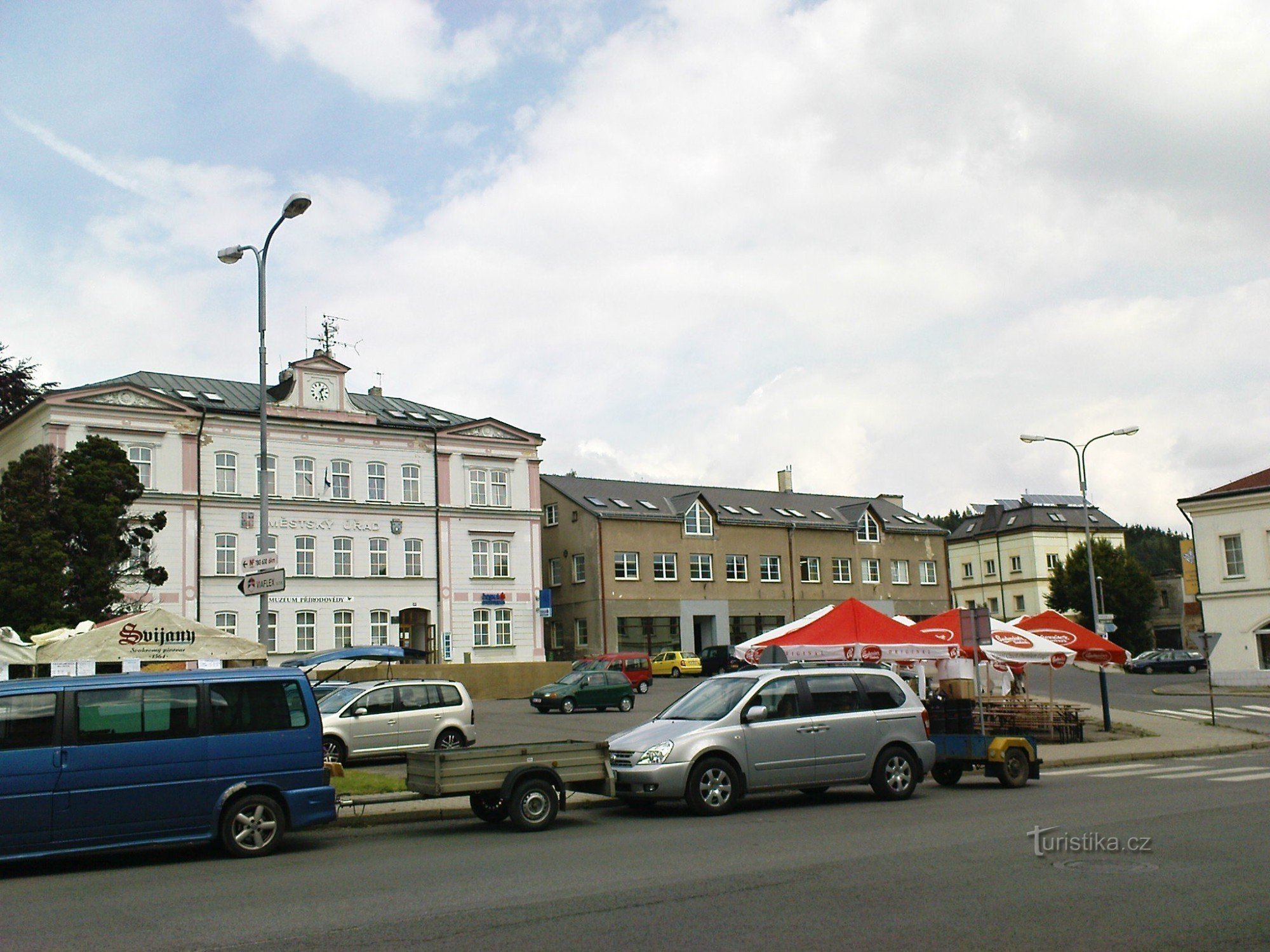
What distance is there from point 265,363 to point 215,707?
8.63 meters

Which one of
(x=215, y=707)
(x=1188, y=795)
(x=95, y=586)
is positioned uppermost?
(x=95, y=586)

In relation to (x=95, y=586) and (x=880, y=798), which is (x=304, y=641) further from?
(x=880, y=798)

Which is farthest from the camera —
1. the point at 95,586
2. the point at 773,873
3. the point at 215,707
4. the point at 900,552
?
the point at 900,552

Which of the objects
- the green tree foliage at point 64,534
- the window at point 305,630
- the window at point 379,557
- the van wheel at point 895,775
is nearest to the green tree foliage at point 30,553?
the green tree foliage at point 64,534

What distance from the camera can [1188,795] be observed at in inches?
604

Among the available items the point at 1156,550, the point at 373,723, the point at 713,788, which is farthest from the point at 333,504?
the point at 1156,550

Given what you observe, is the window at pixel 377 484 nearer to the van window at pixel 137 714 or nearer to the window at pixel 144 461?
the window at pixel 144 461

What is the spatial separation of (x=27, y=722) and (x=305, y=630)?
39.8 meters

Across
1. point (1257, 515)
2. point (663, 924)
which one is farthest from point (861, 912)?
point (1257, 515)

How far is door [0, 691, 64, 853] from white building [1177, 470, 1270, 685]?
48108 millimetres

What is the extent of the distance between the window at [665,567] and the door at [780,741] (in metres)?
46.7

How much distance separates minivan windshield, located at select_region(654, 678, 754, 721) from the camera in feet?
48.7

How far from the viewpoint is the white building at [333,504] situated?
4703 centimetres

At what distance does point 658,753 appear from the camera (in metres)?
14.1
